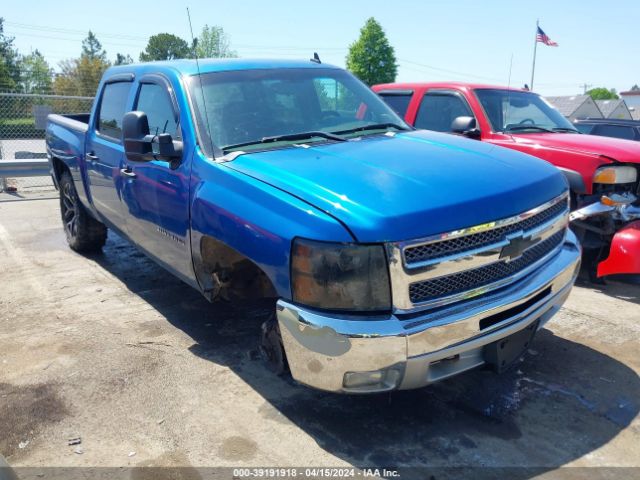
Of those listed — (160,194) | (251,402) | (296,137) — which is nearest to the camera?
(251,402)

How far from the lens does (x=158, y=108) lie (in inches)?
163

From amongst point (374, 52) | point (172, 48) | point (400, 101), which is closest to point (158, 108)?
point (400, 101)

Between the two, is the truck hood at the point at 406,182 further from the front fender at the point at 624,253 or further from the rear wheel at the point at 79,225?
the rear wheel at the point at 79,225

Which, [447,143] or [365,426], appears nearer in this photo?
[365,426]

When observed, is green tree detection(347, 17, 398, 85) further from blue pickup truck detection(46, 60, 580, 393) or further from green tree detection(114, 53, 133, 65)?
blue pickup truck detection(46, 60, 580, 393)

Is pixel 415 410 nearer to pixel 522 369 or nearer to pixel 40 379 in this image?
pixel 522 369

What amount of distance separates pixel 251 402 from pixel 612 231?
149 inches

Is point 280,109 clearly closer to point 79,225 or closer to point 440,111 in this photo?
point 440,111

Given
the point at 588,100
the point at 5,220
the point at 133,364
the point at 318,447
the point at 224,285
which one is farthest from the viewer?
the point at 588,100

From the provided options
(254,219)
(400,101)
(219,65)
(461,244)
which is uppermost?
(219,65)

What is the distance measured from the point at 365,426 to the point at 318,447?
1.02ft

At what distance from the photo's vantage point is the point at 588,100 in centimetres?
4641

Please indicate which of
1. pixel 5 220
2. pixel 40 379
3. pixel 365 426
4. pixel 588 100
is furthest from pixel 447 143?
pixel 588 100

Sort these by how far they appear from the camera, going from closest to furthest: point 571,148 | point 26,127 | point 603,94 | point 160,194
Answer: point 160,194, point 571,148, point 26,127, point 603,94
